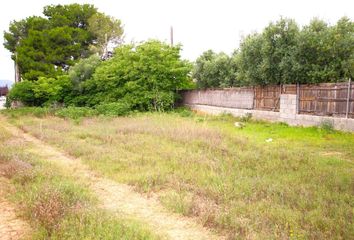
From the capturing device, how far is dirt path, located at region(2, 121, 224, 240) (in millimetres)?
4906

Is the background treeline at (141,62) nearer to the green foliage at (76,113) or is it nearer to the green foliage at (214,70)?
the green foliage at (214,70)

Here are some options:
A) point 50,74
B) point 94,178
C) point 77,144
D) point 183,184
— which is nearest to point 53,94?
point 50,74

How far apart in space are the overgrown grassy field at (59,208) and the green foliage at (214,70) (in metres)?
16.7

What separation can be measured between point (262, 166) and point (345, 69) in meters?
9.68

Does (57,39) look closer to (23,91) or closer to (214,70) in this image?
(23,91)

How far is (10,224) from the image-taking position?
5.26 m

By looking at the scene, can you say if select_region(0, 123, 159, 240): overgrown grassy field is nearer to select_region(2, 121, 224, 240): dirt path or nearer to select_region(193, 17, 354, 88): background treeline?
select_region(2, 121, 224, 240): dirt path

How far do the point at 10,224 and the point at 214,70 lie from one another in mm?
20240

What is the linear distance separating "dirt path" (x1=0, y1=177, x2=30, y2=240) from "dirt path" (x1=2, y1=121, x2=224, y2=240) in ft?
4.61

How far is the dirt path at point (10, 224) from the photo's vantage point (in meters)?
4.86

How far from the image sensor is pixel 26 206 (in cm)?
574

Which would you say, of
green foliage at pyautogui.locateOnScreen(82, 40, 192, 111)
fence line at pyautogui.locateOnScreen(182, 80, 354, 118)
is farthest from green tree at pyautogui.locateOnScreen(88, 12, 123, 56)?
fence line at pyautogui.locateOnScreen(182, 80, 354, 118)

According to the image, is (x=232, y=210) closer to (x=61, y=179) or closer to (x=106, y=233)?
(x=106, y=233)

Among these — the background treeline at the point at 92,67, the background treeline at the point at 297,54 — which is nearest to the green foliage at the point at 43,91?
the background treeline at the point at 92,67
